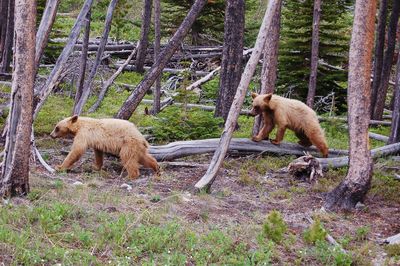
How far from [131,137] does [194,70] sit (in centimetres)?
1211

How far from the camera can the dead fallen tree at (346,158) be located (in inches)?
471

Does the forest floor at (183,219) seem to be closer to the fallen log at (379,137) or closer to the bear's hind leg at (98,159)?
the bear's hind leg at (98,159)

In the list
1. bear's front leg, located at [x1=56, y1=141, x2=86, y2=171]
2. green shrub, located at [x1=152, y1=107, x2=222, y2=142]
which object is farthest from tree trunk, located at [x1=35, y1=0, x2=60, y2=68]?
green shrub, located at [x1=152, y1=107, x2=222, y2=142]

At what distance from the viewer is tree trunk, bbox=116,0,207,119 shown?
512 inches

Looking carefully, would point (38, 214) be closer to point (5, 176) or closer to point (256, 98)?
point (5, 176)

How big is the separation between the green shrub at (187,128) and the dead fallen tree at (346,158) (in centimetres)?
269

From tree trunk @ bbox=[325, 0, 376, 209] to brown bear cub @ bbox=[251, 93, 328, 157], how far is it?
2.64 metres

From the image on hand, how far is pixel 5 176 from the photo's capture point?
27.1 feet

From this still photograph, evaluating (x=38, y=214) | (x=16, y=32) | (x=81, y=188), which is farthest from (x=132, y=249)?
(x=16, y=32)

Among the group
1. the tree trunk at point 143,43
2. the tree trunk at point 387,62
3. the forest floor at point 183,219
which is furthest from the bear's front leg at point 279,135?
the tree trunk at point 143,43

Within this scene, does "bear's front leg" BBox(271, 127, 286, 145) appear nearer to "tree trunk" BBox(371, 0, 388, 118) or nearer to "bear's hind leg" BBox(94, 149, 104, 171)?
"bear's hind leg" BBox(94, 149, 104, 171)

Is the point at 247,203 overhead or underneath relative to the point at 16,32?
underneath

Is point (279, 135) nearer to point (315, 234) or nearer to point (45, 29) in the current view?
point (315, 234)

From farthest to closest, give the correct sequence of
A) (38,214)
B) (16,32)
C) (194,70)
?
(194,70), (16,32), (38,214)
